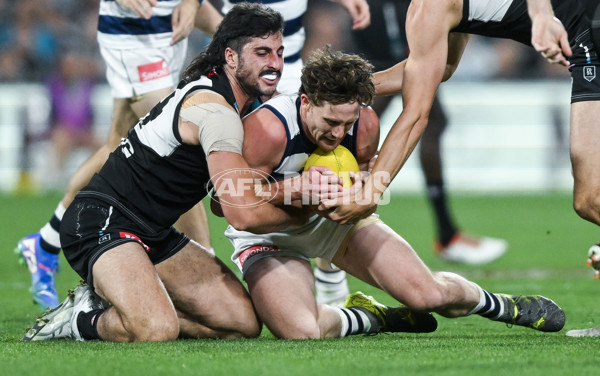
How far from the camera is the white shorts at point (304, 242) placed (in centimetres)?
552

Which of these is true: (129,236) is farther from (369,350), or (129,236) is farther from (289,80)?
(289,80)

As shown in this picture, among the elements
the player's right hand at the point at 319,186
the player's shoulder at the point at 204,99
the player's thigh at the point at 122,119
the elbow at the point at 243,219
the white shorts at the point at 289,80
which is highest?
the player's shoulder at the point at 204,99

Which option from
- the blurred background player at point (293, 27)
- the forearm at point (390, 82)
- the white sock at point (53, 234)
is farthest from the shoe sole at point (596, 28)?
the white sock at point (53, 234)

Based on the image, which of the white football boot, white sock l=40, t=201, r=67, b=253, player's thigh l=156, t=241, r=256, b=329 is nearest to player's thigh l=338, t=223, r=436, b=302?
player's thigh l=156, t=241, r=256, b=329

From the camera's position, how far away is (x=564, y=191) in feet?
53.3

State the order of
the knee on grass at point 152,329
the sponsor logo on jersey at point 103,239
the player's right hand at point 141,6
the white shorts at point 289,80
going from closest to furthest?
the knee on grass at point 152,329
the sponsor logo on jersey at point 103,239
the player's right hand at point 141,6
the white shorts at point 289,80

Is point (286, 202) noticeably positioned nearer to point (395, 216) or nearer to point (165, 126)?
point (165, 126)

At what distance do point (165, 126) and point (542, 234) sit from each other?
7.20m

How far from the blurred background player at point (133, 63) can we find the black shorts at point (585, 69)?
8.68 feet

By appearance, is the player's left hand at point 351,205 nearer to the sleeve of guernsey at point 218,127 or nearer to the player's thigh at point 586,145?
the sleeve of guernsey at point 218,127

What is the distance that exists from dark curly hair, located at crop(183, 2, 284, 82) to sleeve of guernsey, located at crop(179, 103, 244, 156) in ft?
1.31

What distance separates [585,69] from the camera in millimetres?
5238

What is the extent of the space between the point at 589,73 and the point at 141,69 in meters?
3.18

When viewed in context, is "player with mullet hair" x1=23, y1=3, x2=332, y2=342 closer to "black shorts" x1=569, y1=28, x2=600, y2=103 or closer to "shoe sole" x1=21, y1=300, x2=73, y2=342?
"shoe sole" x1=21, y1=300, x2=73, y2=342
